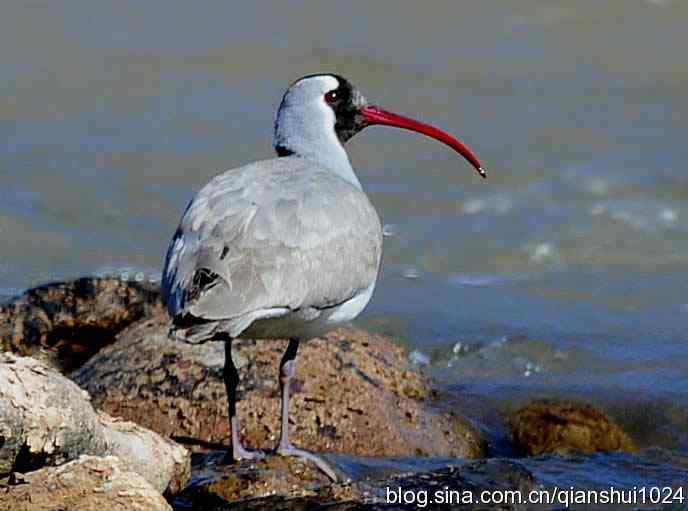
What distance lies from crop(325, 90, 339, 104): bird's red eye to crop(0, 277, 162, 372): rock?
6.77 feet

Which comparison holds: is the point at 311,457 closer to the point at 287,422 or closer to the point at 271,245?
the point at 287,422

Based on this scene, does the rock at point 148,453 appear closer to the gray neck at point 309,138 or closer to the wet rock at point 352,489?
the wet rock at point 352,489

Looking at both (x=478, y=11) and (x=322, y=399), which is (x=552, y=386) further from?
(x=478, y=11)

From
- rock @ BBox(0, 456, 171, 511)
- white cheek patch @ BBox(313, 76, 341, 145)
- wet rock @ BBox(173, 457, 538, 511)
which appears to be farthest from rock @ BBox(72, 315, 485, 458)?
rock @ BBox(0, 456, 171, 511)

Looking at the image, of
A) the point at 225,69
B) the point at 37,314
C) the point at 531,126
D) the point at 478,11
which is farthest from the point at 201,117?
the point at 37,314

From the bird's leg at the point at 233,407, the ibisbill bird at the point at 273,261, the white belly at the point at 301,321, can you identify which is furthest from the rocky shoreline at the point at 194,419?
the white belly at the point at 301,321

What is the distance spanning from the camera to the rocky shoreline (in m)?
6.66

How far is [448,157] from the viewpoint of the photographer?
717 inches

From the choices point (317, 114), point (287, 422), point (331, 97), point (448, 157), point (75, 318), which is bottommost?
point (287, 422)

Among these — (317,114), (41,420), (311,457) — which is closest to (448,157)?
(317,114)

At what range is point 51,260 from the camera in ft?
48.1

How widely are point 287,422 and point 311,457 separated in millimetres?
376

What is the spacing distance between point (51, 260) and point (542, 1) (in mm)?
9931

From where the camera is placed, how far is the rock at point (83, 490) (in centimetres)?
653
